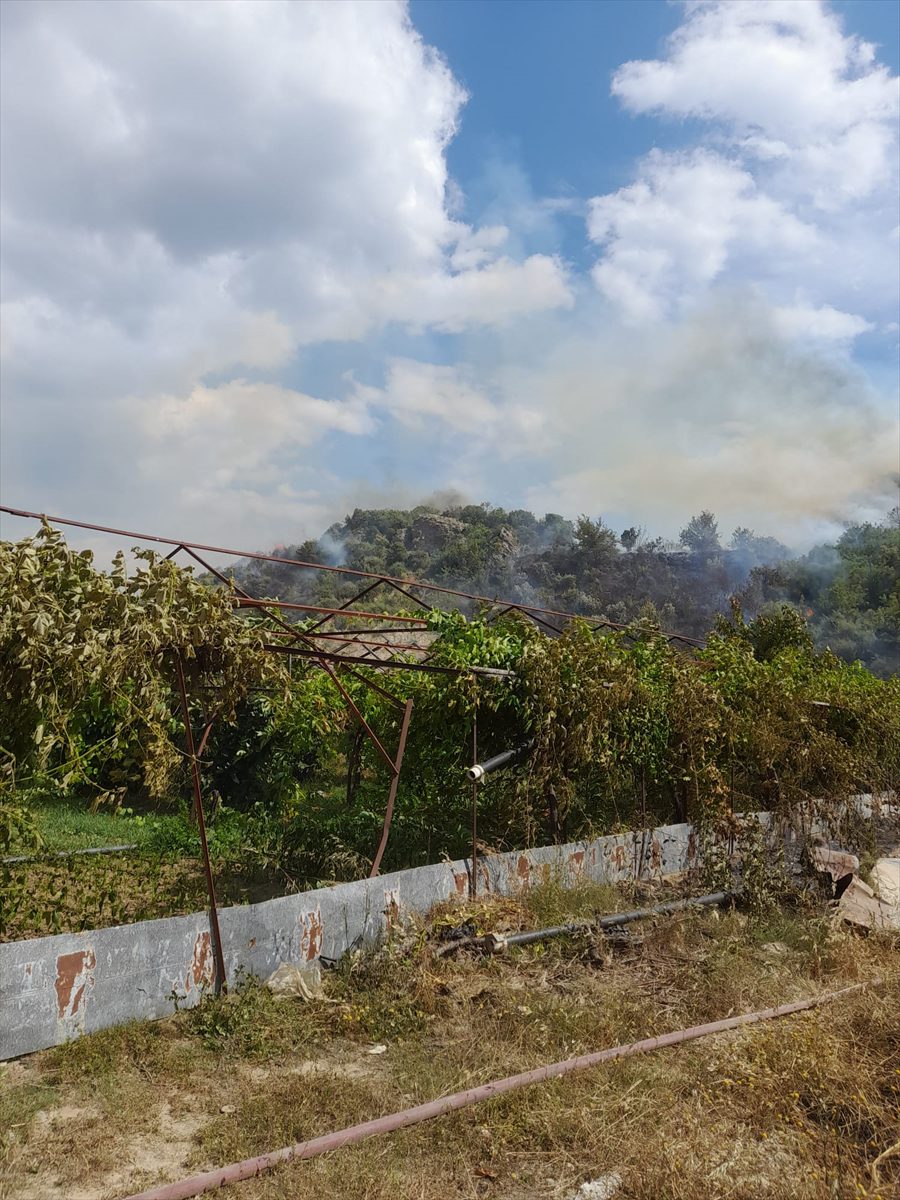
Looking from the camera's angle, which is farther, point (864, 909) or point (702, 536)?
point (702, 536)

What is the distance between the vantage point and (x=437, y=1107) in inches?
163

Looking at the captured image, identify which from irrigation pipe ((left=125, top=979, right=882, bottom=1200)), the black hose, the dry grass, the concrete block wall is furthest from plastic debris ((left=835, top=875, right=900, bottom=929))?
the concrete block wall

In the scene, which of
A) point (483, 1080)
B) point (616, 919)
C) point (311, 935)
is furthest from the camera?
point (616, 919)

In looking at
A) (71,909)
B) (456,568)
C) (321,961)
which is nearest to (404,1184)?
(321,961)

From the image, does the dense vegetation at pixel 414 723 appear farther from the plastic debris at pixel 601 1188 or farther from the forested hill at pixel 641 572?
the forested hill at pixel 641 572

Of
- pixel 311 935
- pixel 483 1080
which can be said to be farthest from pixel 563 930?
pixel 483 1080

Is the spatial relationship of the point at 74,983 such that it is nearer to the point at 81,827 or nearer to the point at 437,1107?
the point at 437,1107

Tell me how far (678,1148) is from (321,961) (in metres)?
2.84

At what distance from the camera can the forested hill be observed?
45250 mm

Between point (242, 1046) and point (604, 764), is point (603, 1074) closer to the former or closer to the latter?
point (242, 1046)

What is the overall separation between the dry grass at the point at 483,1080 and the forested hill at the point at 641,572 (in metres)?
38.4

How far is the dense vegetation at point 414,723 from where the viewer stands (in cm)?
483

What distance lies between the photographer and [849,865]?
27.8 feet

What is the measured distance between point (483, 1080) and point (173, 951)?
6.61 ft
